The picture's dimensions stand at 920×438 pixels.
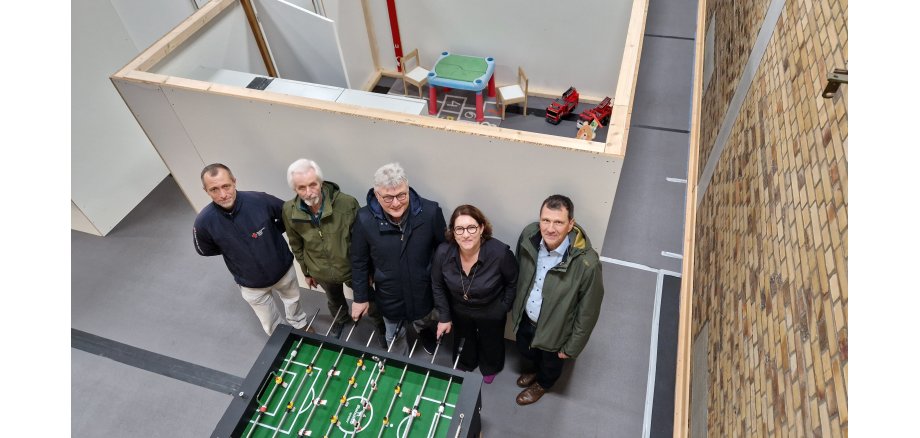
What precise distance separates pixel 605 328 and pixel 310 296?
2.39 meters

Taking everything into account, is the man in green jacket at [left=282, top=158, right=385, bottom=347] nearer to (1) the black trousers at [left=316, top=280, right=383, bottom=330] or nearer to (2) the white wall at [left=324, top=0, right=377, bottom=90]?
(1) the black trousers at [left=316, top=280, right=383, bottom=330]

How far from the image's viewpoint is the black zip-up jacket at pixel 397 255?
279 cm

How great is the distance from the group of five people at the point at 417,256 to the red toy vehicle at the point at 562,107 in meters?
2.87

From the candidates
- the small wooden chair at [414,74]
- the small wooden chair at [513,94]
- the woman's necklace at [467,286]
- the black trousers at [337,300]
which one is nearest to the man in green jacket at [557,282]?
the woman's necklace at [467,286]

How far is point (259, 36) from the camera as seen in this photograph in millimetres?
4328

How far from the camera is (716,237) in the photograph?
3.06 m

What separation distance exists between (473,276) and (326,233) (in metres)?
0.92

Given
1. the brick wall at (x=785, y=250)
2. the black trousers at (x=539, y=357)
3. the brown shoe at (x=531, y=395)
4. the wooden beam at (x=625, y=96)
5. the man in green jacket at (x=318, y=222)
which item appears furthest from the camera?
the brown shoe at (x=531, y=395)

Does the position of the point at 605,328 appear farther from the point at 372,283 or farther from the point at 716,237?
the point at 372,283

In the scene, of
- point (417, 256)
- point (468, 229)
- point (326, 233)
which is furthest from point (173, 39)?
point (468, 229)

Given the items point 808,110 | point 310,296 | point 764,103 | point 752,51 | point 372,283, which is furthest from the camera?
point 310,296

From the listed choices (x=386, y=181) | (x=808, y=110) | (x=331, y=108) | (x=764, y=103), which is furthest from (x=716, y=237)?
(x=331, y=108)

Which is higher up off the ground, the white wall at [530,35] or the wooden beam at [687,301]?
the white wall at [530,35]

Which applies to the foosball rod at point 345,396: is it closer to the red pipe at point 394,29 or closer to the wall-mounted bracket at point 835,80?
the wall-mounted bracket at point 835,80
